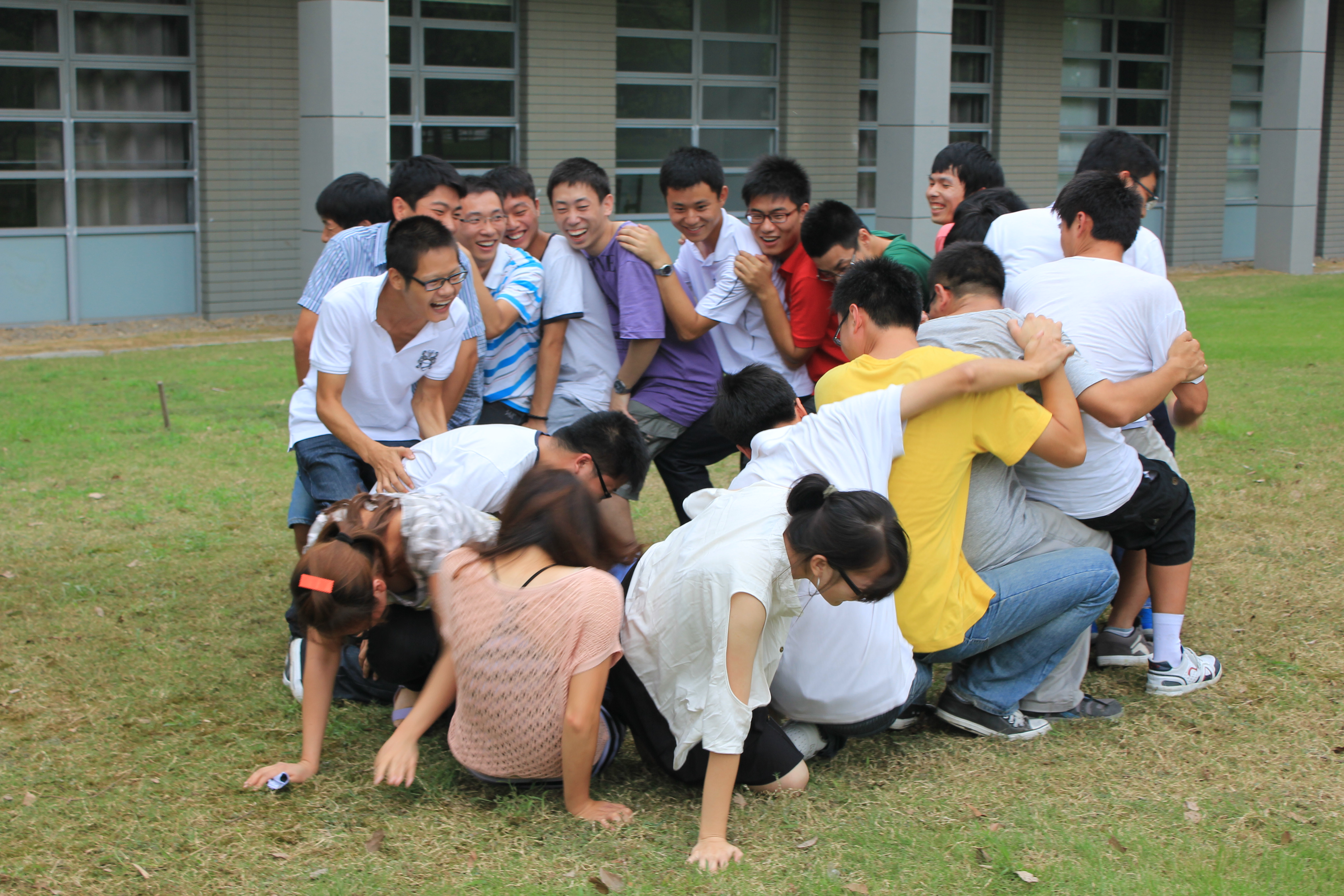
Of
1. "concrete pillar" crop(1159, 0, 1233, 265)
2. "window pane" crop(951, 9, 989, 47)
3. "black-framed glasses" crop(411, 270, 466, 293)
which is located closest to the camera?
"black-framed glasses" crop(411, 270, 466, 293)

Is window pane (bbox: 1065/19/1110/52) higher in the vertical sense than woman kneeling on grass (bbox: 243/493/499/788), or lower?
higher

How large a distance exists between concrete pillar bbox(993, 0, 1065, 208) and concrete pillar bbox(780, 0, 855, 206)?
2395 millimetres

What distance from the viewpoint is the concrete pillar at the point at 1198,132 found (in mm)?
19453

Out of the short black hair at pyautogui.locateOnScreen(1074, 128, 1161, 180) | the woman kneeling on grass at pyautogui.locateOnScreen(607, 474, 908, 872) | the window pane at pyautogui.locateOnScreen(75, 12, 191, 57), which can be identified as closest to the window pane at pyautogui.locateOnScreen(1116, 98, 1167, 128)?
the window pane at pyautogui.locateOnScreen(75, 12, 191, 57)

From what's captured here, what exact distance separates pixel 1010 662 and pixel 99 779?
2613mm

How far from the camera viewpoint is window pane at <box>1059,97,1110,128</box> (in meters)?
18.8

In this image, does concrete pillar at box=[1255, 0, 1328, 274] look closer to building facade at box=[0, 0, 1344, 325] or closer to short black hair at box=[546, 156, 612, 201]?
building facade at box=[0, 0, 1344, 325]

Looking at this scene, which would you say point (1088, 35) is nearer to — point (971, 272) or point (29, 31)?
point (29, 31)

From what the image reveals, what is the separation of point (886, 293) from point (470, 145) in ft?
36.9

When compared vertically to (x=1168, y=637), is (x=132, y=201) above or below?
above

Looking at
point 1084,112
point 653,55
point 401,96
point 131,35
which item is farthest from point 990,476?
point 1084,112

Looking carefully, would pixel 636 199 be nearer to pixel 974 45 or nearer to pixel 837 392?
pixel 974 45

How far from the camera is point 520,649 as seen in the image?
9.99 ft

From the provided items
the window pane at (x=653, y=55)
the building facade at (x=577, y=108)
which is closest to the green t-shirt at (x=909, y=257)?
the building facade at (x=577, y=108)
